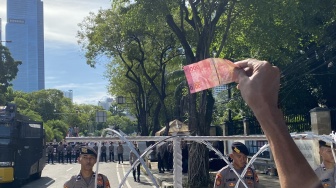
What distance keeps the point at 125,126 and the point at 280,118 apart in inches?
5330

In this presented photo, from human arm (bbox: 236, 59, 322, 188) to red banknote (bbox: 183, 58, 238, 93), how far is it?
1069mm

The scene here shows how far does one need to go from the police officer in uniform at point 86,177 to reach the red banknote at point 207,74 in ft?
10.7

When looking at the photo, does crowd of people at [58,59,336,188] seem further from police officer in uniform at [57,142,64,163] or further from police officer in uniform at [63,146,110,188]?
police officer in uniform at [57,142,64,163]

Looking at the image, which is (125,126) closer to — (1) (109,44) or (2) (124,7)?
(1) (109,44)

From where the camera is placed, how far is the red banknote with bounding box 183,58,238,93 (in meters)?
2.74

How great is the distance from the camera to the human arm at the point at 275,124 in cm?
141

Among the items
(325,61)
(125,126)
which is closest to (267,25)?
(325,61)

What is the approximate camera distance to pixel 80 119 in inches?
4471

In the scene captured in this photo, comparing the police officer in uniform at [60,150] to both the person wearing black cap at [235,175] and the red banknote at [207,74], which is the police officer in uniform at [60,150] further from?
the red banknote at [207,74]

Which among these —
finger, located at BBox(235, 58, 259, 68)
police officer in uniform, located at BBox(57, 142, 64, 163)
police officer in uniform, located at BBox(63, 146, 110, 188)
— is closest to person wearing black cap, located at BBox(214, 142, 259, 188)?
police officer in uniform, located at BBox(63, 146, 110, 188)

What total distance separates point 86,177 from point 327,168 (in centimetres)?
324

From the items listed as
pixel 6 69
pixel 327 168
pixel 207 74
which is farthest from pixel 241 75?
pixel 6 69

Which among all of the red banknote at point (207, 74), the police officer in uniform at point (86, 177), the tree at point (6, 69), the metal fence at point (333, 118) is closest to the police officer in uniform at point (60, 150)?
→ the tree at point (6, 69)

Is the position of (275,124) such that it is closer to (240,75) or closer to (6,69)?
(240,75)
